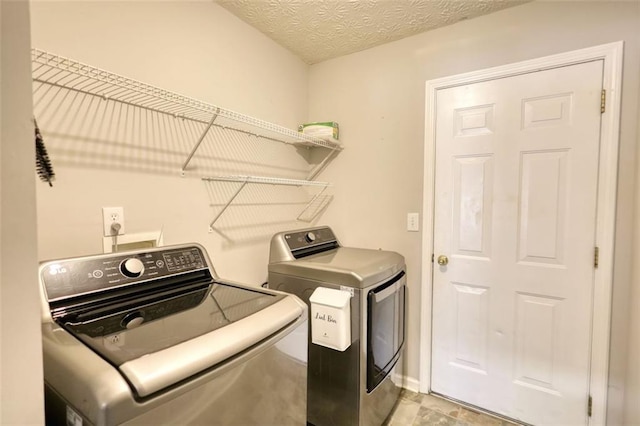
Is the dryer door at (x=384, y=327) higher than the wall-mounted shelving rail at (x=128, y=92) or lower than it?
lower

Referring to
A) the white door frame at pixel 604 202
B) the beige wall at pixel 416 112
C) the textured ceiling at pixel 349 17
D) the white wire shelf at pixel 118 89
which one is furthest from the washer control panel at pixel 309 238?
the white door frame at pixel 604 202

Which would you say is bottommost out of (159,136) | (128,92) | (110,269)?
(110,269)

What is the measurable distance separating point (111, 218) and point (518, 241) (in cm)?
210

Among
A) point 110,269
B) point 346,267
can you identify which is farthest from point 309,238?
point 110,269

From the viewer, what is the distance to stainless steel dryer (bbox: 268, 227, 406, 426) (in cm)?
145

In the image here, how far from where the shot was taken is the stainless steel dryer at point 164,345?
597 millimetres

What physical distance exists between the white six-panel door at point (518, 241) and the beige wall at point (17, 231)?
1947 mm

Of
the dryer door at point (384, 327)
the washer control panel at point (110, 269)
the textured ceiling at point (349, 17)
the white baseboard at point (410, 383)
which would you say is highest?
the textured ceiling at point (349, 17)

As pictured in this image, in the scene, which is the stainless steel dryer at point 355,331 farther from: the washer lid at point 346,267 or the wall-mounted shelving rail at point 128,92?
the wall-mounted shelving rail at point 128,92

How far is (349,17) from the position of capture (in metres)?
1.80

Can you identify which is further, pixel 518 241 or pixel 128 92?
pixel 518 241

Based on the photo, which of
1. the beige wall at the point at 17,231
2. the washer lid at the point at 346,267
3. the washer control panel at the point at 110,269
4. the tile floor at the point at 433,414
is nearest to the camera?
the beige wall at the point at 17,231

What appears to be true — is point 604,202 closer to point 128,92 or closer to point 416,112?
point 416,112

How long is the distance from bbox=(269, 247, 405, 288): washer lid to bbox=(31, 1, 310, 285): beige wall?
1.39 feet
